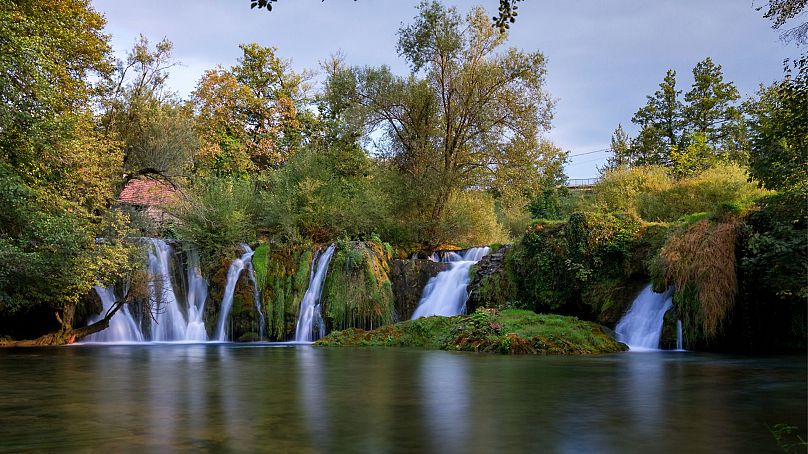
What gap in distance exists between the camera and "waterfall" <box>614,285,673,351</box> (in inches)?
666

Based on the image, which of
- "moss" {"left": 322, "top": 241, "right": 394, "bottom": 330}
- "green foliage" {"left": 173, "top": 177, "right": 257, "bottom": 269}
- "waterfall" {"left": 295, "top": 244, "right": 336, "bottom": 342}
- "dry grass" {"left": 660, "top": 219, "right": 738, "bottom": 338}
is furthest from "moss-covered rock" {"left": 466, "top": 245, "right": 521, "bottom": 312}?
"green foliage" {"left": 173, "top": 177, "right": 257, "bottom": 269}

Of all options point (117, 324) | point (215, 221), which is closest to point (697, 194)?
point (215, 221)

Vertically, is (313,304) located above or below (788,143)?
below

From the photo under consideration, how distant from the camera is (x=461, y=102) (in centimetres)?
2905

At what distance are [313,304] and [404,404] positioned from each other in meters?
14.1

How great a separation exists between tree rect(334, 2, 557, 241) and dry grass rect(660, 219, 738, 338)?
1390 cm

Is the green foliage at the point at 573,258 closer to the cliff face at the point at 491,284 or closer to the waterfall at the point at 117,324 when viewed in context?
the cliff face at the point at 491,284

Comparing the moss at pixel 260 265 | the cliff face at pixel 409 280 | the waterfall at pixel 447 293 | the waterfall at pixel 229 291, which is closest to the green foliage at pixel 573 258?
the waterfall at pixel 447 293

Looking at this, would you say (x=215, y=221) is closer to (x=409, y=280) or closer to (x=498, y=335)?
(x=409, y=280)

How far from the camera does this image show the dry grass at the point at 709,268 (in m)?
15.0

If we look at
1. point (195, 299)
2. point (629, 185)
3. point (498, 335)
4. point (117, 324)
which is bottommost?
point (498, 335)

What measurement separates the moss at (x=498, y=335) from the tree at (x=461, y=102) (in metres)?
10.4

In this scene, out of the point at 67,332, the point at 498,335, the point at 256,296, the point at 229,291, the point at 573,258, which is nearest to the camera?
the point at 498,335

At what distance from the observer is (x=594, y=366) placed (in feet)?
42.0
